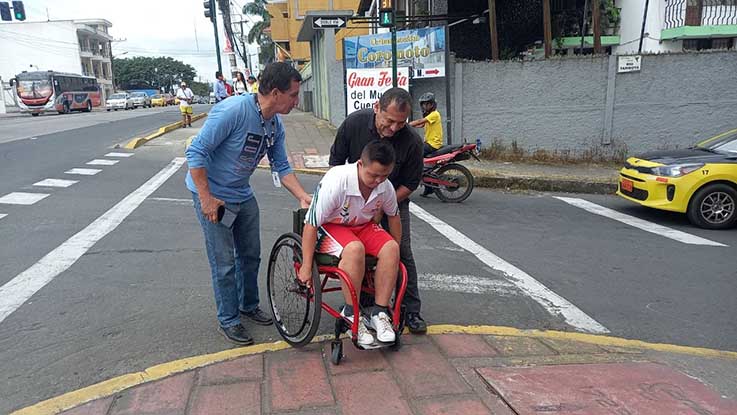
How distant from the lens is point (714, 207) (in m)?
7.25

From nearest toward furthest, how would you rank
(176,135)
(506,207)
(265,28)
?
(506,207)
(176,135)
(265,28)

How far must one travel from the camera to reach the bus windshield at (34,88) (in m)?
35.9

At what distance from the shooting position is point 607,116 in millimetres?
11742

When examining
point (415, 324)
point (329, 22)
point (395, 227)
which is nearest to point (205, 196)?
point (395, 227)

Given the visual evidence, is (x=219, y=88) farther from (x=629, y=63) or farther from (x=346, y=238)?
(x=346, y=238)

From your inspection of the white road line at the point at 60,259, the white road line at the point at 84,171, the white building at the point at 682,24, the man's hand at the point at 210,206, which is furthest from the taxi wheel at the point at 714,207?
the white road line at the point at 84,171

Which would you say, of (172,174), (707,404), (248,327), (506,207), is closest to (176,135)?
(172,174)

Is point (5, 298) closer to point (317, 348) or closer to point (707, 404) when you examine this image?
point (317, 348)

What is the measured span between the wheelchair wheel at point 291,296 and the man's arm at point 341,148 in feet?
2.20

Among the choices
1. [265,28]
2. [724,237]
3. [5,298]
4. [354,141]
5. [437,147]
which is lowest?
[724,237]

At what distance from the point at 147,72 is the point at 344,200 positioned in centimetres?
10618

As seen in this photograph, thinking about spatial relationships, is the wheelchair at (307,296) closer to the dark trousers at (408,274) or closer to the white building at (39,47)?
the dark trousers at (408,274)

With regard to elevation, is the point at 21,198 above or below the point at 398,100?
below

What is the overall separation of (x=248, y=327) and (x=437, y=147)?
5758 millimetres
